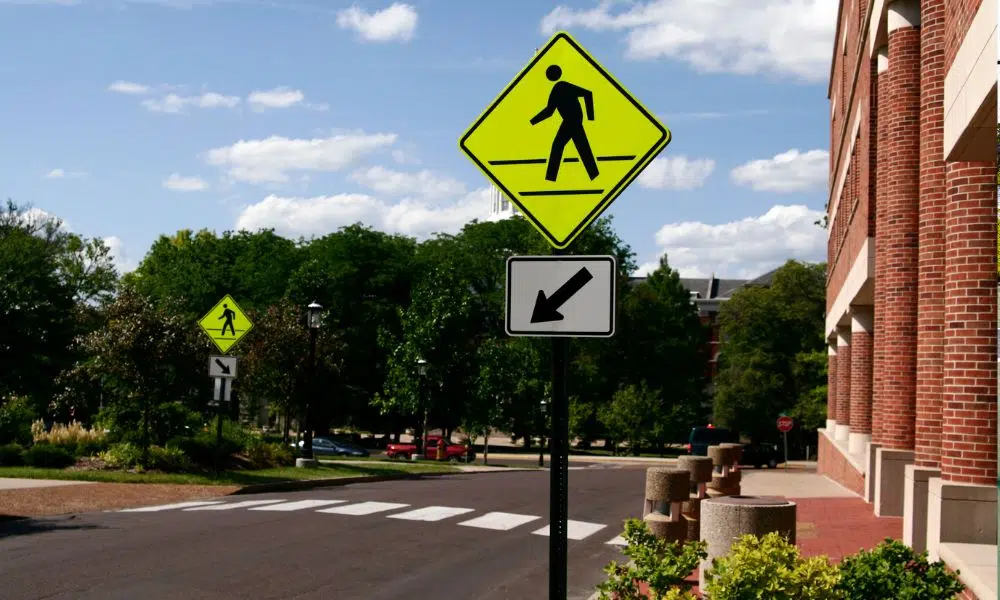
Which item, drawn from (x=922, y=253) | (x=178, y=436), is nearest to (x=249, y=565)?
(x=922, y=253)

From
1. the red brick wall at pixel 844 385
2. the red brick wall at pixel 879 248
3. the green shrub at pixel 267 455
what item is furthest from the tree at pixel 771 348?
the red brick wall at pixel 879 248

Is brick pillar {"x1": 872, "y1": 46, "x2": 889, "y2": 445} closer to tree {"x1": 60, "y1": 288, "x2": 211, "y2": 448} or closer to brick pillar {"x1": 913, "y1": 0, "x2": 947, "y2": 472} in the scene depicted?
brick pillar {"x1": 913, "y1": 0, "x2": 947, "y2": 472}

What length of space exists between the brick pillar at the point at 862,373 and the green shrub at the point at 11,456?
21.0 meters

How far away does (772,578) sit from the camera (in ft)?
19.3

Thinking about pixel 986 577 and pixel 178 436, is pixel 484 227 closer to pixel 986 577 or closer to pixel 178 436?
pixel 178 436

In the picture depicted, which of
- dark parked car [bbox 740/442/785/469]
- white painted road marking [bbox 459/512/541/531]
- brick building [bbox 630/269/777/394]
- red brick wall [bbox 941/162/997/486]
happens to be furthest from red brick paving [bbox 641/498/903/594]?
brick building [bbox 630/269/777/394]

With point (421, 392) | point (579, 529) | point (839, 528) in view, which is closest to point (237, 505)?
point (579, 529)

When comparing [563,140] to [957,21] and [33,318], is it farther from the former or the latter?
[33,318]

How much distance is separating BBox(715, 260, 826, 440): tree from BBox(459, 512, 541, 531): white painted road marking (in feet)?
195

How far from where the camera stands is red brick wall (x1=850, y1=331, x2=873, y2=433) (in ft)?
91.8

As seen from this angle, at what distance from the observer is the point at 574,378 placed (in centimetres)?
7450

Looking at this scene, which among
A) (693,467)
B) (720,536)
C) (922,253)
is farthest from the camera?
(693,467)

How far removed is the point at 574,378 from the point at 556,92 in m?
69.0

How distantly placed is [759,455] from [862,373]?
1375 inches
